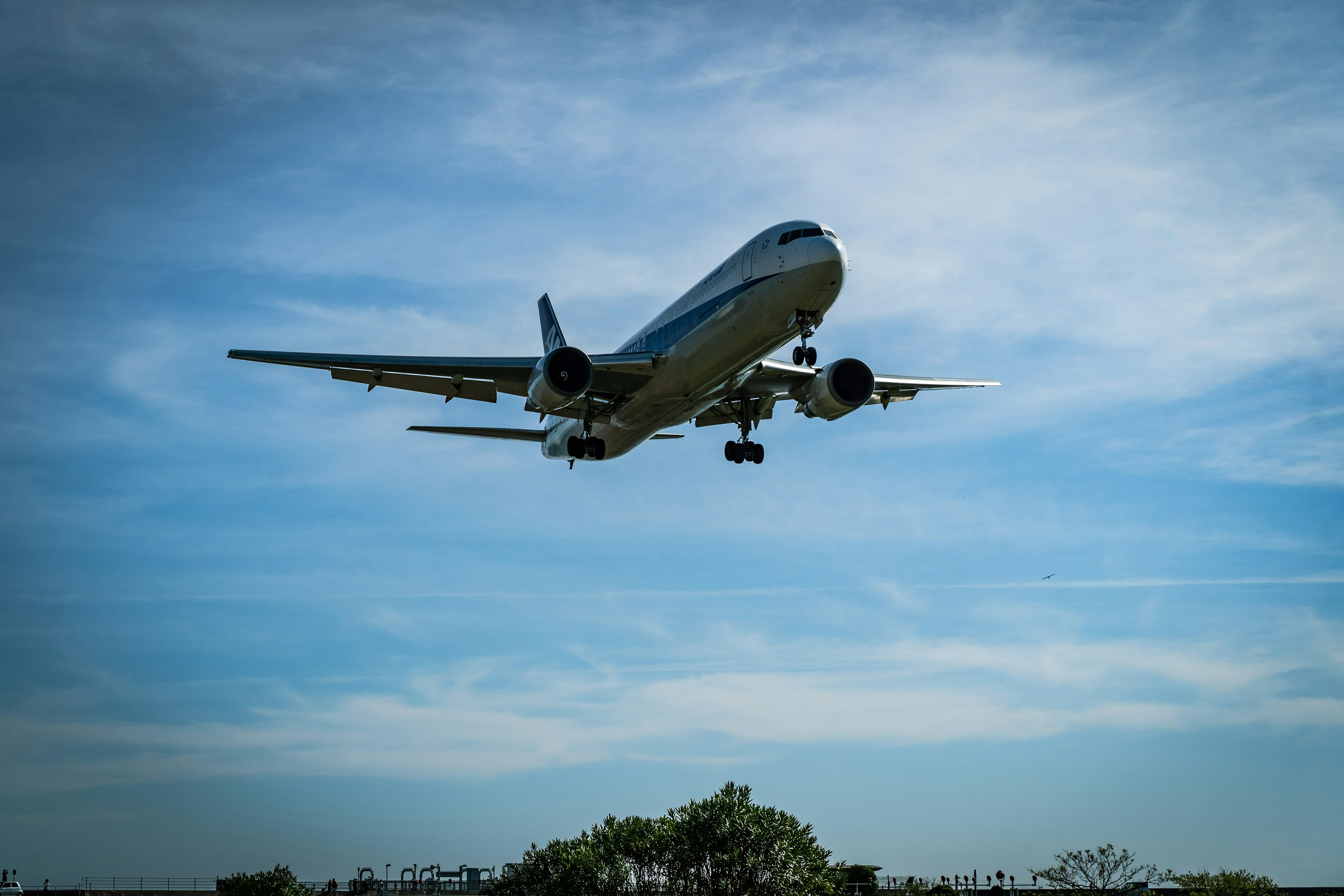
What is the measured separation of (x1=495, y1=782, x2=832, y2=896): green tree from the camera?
3841cm

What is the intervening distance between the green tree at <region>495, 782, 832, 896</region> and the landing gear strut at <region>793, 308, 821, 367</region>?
17.1 metres

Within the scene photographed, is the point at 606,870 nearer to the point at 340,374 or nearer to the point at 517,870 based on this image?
the point at 517,870

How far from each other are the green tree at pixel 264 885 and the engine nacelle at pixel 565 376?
43027 millimetres

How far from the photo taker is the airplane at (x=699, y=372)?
31.9 meters

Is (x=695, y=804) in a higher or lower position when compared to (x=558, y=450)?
lower

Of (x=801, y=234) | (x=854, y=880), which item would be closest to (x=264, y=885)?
(x=854, y=880)

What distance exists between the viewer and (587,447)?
41.8 metres

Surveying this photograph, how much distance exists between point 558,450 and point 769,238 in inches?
613

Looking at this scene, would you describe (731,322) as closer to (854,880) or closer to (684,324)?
(684,324)

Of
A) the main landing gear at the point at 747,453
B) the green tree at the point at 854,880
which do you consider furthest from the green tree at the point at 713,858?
the main landing gear at the point at 747,453

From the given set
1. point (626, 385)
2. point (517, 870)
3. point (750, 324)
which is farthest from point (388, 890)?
point (750, 324)

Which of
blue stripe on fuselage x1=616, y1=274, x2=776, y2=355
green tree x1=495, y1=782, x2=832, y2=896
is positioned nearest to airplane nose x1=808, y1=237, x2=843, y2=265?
blue stripe on fuselage x1=616, y1=274, x2=776, y2=355

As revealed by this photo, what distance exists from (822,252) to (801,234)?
4.09 ft

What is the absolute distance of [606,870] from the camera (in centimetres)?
4341
